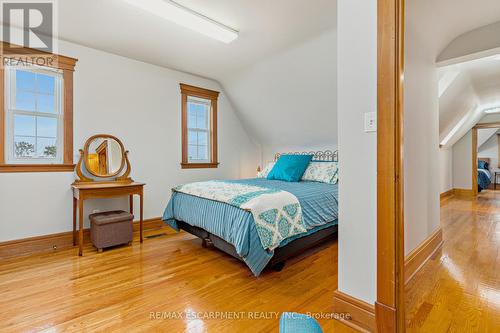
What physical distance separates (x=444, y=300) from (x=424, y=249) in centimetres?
63

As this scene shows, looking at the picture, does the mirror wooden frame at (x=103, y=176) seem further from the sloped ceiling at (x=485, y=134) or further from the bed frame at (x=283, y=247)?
the sloped ceiling at (x=485, y=134)

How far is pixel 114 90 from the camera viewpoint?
332 cm

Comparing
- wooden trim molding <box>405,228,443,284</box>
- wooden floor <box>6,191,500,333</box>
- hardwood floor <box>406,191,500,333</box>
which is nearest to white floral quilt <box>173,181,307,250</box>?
wooden floor <box>6,191,500,333</box>

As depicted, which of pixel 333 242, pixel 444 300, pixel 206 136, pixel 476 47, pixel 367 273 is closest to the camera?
pixel 367 273

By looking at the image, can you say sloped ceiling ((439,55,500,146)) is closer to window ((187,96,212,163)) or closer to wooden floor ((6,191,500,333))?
wooden floor ((6,191,500,333))

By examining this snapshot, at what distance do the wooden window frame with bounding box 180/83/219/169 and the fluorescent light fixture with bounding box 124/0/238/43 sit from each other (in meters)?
1.49

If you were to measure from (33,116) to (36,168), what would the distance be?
1.98 feet

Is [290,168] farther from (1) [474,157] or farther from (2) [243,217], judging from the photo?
(1) [474,157]

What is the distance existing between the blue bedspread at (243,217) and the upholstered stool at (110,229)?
45cm

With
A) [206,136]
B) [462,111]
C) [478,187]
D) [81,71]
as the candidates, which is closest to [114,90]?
[81,71]

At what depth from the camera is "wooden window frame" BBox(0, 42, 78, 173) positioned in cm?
261

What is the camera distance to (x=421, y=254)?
2211 mm

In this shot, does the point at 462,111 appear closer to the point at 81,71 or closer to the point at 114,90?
the point at 114,90

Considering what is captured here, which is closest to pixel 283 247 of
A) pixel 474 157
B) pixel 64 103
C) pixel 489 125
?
pixel 64 103
